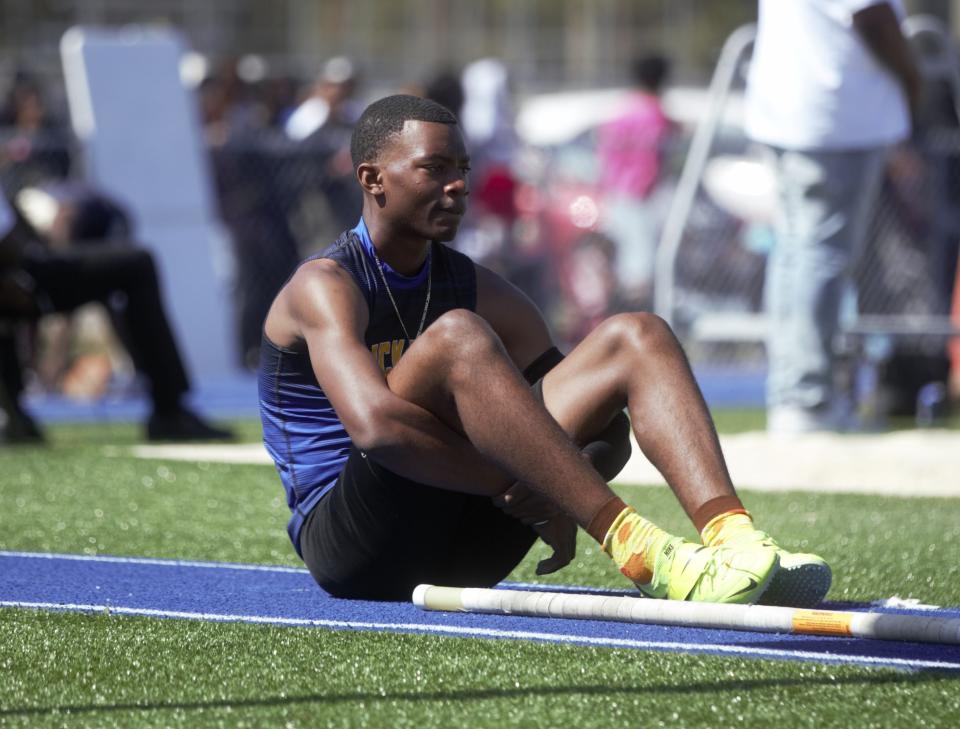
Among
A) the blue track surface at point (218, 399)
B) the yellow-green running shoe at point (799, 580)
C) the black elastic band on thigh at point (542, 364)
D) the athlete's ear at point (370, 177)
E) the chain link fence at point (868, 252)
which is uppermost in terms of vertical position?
the athlete's ear at point (370, 177)

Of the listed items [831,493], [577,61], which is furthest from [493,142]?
[577,61]

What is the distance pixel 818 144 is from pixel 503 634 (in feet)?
16.0

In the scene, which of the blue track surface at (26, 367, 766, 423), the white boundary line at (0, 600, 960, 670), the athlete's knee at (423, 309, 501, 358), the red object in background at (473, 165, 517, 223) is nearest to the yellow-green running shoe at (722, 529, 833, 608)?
the white boundary line at (0, 600, 960, 670)

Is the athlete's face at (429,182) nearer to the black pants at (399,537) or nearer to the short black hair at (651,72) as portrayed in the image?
the black pants at (399,537)

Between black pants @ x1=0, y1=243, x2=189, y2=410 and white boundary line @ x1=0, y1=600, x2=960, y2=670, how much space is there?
14.8 ft

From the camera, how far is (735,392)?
39.5 feet

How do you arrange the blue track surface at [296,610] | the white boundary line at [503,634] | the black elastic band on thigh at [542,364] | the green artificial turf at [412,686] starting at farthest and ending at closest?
1. the black elastic band on thigh at [542,364]
2. the blue track surface at [296,610]
3. the white boundary line at [503,634]
4. the green artificial turf at [412,686]

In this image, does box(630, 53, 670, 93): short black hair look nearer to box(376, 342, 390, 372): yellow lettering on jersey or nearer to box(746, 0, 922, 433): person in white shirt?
box(746, 0, 922, 433): person in white shirt

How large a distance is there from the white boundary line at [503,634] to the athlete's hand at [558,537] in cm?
21

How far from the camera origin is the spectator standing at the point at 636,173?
12.8 metres

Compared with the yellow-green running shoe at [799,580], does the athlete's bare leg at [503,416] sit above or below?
above

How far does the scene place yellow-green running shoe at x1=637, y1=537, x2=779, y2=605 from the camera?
3.78 metres

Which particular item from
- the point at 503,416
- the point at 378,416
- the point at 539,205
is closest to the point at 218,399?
the point at 539,205

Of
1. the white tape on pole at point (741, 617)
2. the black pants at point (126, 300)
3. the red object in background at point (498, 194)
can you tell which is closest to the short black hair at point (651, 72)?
the red object in background at point (498, 194)
